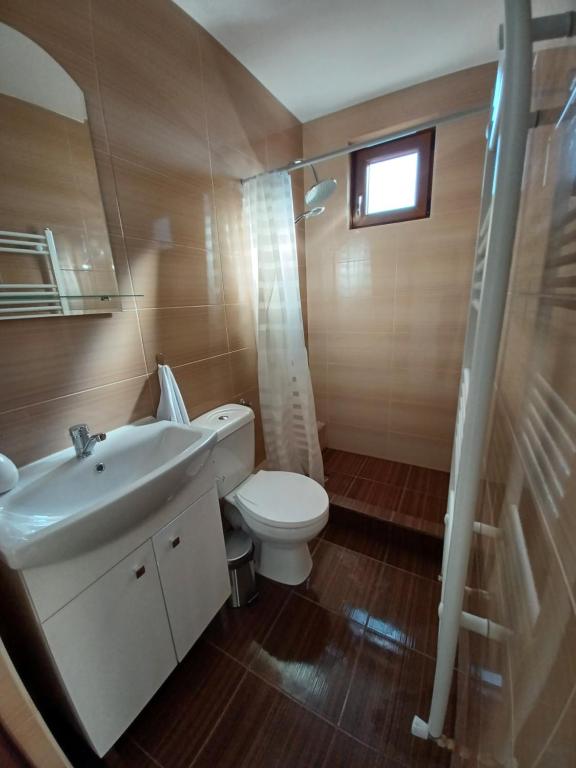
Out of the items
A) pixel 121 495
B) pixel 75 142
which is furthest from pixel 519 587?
pixel 75 142

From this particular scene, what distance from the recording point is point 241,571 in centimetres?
134

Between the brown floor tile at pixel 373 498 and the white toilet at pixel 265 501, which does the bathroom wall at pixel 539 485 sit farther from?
the brown floor tile at pixel 373 498

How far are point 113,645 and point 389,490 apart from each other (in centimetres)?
158

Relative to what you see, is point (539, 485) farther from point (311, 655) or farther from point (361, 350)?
point (361, 350)

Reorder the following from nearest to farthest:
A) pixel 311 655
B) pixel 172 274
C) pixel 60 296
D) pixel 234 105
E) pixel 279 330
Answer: pixel 60 296
pixel 311 655
pixel 172 274
pixel 234 105
pixel 279 330

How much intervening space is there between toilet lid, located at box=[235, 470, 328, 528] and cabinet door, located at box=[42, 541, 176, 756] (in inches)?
18.4

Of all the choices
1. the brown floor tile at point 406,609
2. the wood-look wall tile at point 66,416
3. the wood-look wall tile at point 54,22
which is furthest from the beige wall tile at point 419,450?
the wood-look wall tile at point 54,22

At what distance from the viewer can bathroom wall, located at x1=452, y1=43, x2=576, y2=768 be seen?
32 cm

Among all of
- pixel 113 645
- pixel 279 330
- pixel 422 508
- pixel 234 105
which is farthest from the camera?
pixel 422 508

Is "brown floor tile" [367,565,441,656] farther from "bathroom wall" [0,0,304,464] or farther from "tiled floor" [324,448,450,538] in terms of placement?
"bathroom wall" [0,0,304,464]

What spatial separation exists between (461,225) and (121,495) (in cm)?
212

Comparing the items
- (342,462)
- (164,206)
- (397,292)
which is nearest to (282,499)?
(342,462)

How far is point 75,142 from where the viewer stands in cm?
95

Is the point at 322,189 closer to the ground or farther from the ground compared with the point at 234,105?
closer to the ground
